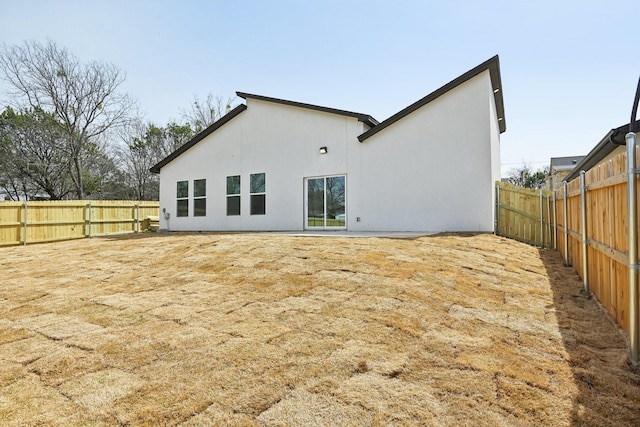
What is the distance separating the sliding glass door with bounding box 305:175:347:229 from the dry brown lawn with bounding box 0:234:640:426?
5.39 m

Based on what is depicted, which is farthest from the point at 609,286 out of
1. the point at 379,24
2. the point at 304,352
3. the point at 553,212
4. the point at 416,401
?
the point at 379,24

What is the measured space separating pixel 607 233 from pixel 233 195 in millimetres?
11866

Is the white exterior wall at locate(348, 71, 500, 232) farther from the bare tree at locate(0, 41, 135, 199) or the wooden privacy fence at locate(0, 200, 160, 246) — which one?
the bare tree at locate(0, 41, 135, 199)

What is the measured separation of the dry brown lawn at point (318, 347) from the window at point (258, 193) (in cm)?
701

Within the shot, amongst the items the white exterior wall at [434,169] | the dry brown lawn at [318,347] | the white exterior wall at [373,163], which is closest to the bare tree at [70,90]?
the white exterior wall at [373,163]

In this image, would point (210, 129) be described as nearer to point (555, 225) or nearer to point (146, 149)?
point (555, 225)

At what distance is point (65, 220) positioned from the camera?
1323cm

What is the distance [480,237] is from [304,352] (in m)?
6.59

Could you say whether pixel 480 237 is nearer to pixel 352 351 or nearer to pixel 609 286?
pixel 609 286

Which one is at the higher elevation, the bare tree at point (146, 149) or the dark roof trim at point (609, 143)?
the bare tree at point (146, 149)

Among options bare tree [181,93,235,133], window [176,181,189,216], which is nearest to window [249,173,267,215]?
window [176,181,189,216]

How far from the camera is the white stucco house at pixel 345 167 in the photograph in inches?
374

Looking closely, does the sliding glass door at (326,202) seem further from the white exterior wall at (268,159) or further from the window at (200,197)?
the window at (200,197)

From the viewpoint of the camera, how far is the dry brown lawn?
2178 millimetres
